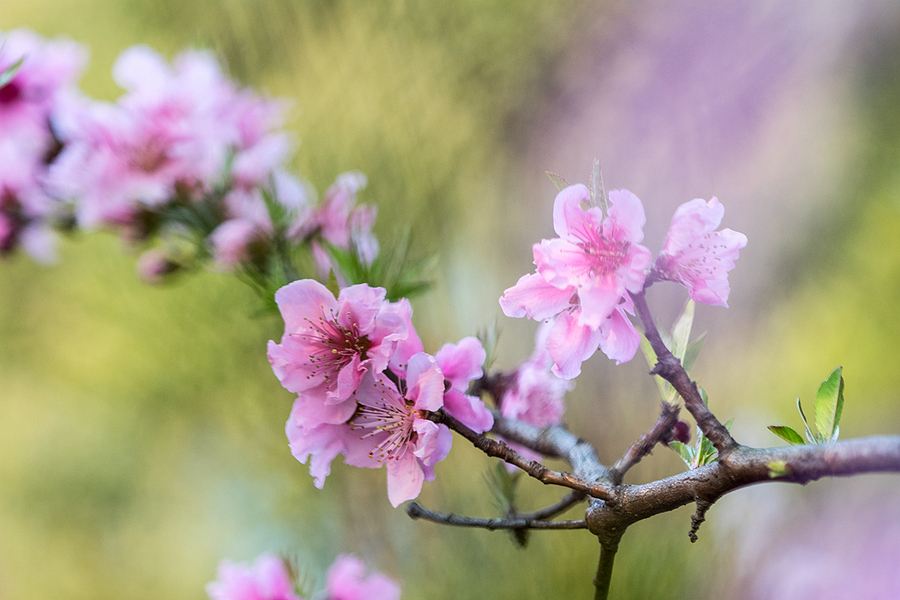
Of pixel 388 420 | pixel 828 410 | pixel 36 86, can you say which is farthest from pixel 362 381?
pixel 36 86

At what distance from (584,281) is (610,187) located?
39 cm

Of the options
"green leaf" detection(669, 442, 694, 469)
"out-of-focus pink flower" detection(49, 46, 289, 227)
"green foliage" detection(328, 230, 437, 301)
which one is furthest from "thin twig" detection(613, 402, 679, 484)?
"out-of-focus pink flower" detection(49, 46, 289, 227)

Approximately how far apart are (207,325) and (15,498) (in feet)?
2.88

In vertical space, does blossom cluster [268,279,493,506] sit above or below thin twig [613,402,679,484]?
above

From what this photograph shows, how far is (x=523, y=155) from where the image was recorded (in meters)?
0.76

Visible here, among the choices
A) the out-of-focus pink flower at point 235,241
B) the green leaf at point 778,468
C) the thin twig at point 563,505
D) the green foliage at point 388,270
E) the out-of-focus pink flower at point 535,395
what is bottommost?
the green leaf at point 778,468

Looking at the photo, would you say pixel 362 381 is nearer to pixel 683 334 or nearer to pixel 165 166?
pixel 683 334

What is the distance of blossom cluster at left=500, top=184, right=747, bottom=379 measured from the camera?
0.51 ft

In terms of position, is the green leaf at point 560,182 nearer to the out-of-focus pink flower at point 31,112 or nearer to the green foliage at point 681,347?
the green foliage at point 681,347

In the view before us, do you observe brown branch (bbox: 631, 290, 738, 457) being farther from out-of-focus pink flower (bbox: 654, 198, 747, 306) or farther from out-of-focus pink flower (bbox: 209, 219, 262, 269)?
out-of-focus pink flower (bbox: 209, 219, 262, 269)

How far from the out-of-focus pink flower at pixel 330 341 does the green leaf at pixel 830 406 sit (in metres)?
0.11

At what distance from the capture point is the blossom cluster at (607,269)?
0.51 ft

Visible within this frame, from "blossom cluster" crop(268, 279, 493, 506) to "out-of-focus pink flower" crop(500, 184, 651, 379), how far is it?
3 cm

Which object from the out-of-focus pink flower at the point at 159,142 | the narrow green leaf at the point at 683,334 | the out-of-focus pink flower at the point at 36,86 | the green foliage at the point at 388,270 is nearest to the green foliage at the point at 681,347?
the narrow green leaf at the point at 683,334
